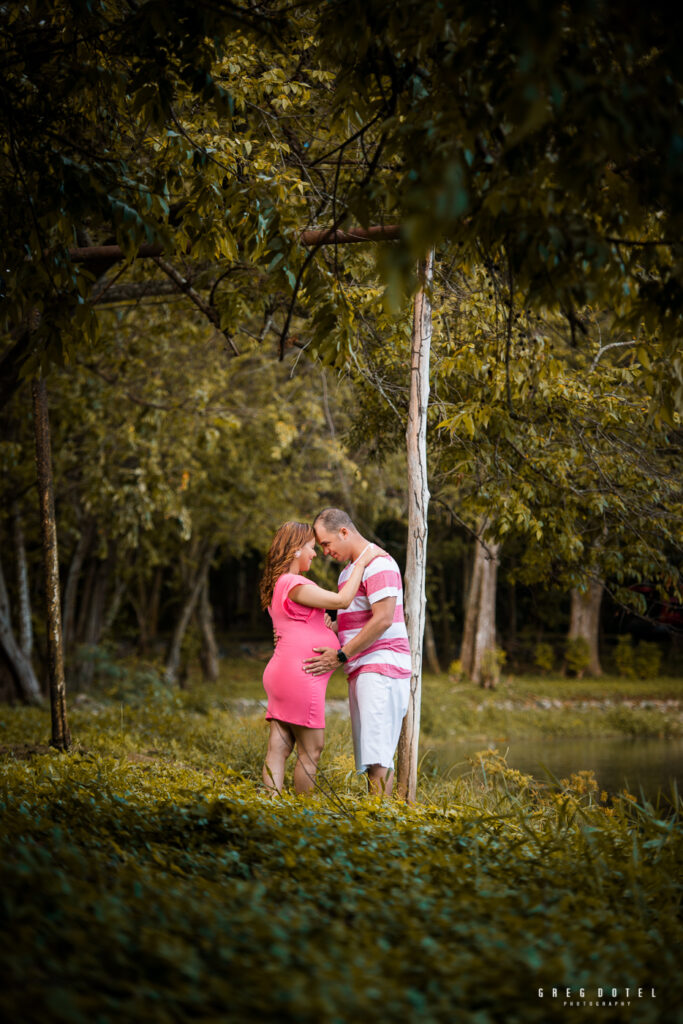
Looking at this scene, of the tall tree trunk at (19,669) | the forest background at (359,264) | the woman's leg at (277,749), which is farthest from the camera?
the tall tree trunk at (19,669)

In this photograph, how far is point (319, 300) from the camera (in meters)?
4.18

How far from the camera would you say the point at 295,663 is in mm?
5328

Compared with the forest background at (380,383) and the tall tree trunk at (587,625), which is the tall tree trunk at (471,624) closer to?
the tall tree trunk at (587,625)

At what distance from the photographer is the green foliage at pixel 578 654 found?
23844 millimetres

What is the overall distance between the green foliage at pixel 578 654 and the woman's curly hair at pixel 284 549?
19.9 m

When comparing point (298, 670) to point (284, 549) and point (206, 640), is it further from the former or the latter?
point (206, 640)

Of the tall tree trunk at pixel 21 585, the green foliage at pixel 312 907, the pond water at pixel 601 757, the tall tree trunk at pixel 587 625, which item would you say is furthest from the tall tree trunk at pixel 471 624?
the green foliage at pixel 312 907

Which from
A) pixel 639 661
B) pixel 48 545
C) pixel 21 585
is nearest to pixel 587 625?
pixel 639 661

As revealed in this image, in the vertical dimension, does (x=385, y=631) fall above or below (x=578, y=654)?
above

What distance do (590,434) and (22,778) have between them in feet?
16.9

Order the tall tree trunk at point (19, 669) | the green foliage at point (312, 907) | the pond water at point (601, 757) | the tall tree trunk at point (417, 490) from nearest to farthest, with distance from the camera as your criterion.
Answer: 1. the green foliage at point (312, 907)
2. the tall tree trunk at point (417, 490)
3. the pond water at point (601, 757)
4. the tall tree trunk at point (19, 669)

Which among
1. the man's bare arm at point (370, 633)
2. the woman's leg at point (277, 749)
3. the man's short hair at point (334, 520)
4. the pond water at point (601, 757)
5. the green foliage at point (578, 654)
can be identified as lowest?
the pond water at point (601, 757)

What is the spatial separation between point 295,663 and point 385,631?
63 cm

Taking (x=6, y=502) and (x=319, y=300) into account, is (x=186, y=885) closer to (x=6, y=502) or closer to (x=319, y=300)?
(x=319, y=300)
